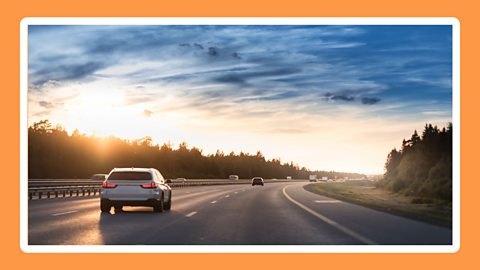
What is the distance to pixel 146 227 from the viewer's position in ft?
54.4

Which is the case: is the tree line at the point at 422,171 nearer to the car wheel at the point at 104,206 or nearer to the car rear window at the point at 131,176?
the car rear window at the point at 131,176

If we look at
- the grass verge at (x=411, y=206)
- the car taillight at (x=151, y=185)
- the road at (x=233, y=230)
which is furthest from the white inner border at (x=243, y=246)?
Answer: the car taillight at (x=151, y=185)

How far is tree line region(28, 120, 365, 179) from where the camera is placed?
103ft

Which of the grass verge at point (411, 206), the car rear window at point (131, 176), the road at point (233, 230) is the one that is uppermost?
the car rear window at point (131, 176)

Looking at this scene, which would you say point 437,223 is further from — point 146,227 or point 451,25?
point 146,227

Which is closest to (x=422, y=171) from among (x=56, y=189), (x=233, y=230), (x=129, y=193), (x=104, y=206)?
(x=56, y=189)

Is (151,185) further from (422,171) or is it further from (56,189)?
(422,171)

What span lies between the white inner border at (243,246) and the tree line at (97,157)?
7.20ft

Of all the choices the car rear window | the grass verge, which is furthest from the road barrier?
the grass verge

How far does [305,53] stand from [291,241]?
13.0ft

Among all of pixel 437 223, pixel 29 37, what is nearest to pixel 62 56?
pixel 29 37

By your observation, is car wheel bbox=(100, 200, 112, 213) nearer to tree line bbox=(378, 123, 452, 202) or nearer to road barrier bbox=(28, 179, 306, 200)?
road barrier bbox=(28, 179, 306, 200)

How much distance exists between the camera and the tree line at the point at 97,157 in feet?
103

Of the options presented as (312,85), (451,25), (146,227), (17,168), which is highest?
(451,25)
